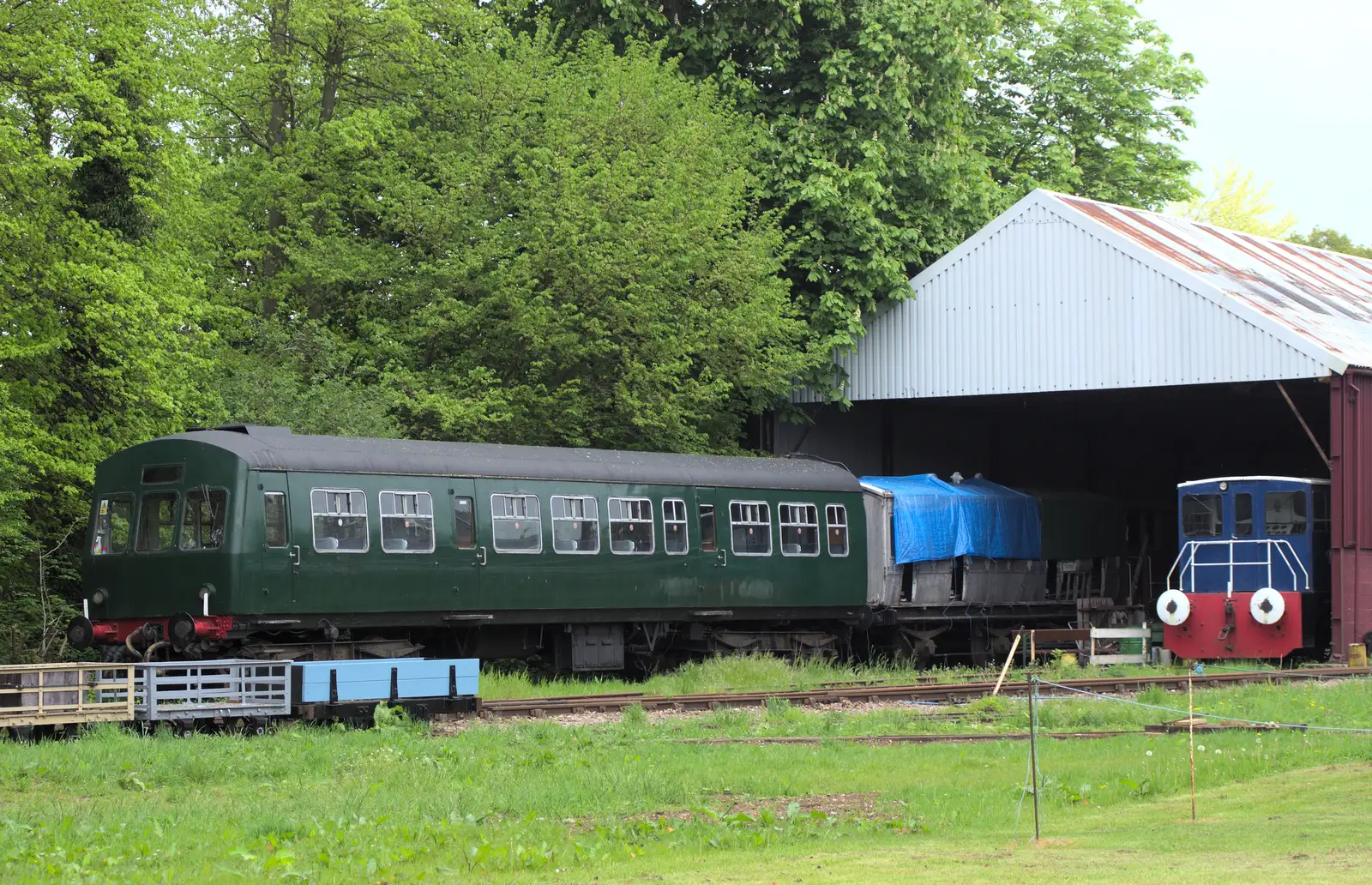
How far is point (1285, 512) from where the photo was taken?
29.3m

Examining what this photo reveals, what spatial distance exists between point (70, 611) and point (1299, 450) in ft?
97.0

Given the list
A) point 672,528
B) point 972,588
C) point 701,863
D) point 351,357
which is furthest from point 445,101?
point 701,863

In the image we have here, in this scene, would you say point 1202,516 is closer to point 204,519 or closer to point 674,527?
point 674,527

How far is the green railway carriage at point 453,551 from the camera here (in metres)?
21.1

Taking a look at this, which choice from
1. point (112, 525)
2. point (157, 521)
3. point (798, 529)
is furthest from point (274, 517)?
point (798, 529)

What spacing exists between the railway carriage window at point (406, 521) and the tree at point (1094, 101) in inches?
1199

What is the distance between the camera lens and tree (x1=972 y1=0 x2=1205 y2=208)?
1954 inches

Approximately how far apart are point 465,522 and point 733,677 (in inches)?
182

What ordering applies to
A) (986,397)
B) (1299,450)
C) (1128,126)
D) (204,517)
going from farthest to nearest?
(1128,126) → (1299,450) → (986,397) → (204,517)

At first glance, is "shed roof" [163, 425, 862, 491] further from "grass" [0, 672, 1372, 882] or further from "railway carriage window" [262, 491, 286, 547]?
"grass" [0, 672, 1372, 882]

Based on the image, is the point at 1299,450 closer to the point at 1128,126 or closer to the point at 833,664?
the point at 1128,126

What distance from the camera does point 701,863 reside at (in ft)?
35.5

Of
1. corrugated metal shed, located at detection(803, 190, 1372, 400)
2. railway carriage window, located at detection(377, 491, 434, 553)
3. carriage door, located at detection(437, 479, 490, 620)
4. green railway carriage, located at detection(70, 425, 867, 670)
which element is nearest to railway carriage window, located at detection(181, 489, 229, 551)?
green railway carriage, located at detection(70, 425, 867, 670)

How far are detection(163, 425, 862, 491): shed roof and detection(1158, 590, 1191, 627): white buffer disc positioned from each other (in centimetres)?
558
